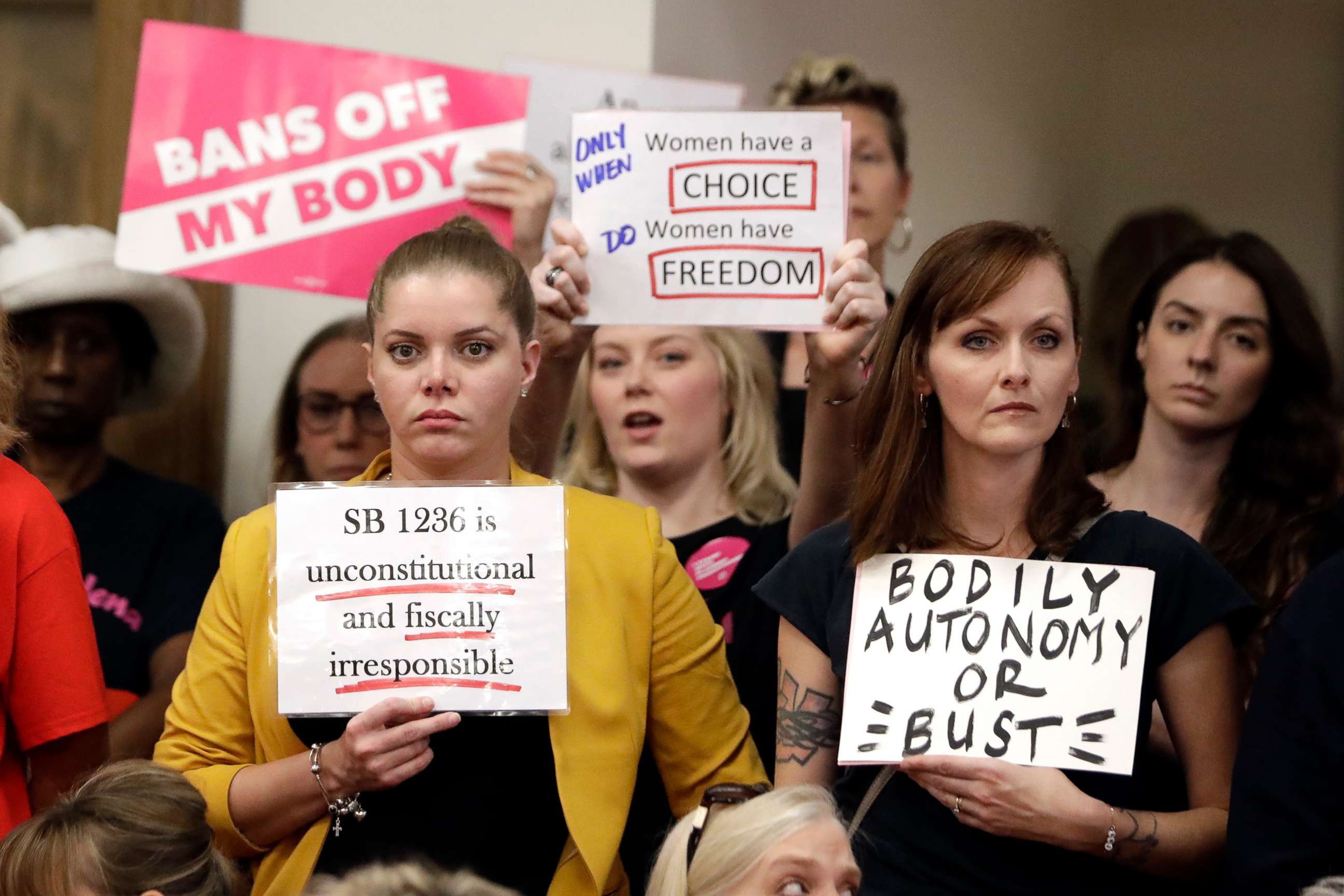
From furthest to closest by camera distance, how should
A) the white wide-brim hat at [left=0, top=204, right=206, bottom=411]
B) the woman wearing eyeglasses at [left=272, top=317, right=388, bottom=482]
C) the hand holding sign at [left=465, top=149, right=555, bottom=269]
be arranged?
the woman wearing eyeglasses at [left=272, top=317, right=388, bottom=482] < the white wide-brim hat at [left=0, top=204, right=206, bottom=411] < the hand holding sign at [left=465, top=149, right=555, bottom=269]

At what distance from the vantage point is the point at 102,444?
11.9ft

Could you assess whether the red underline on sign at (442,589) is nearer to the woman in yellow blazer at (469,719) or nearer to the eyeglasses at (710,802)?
the woman in yellow blazer at (469,719)

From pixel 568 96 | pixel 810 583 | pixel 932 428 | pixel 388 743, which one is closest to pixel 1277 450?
pixel 932 428

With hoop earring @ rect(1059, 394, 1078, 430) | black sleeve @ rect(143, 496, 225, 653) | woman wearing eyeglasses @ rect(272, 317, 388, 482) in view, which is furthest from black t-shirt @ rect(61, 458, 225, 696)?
hoop earring @ rect(1059, 394, 1078, 430)

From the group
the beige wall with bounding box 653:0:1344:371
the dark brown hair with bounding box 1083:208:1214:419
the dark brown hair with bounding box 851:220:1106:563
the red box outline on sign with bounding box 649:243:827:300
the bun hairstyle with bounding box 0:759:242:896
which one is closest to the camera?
the bun hairstyle with bounding box 0:759:242:896

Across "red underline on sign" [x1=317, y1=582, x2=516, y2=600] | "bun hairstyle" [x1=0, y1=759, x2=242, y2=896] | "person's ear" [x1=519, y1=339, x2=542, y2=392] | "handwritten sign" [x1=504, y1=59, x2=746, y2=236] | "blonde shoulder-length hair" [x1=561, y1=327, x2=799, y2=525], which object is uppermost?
"handwritten sign" [x1=504, y1=59, x2=746, y2=236]

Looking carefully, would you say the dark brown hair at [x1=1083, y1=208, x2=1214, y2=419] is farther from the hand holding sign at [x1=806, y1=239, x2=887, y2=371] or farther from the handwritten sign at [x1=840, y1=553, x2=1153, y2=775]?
the handwritten sign at [x1=840, y1=553, x2=1153, y2=775]

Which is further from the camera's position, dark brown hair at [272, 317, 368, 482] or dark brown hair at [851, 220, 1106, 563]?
dark brown hair at [272, 317, 368, 482]

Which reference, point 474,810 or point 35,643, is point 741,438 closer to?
point 474,810

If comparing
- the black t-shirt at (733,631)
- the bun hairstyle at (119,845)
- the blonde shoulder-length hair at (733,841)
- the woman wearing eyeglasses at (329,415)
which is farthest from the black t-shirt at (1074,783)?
the woman wearing eyeglasses at (329,415)

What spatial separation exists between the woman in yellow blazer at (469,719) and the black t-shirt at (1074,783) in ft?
0.78

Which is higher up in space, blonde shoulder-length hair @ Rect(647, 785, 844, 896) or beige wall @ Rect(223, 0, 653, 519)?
beige wall @ Rect(223, 0, 653, 519)

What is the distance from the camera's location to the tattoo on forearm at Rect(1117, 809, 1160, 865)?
7.20 feet

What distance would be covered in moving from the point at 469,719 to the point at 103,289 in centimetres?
178
